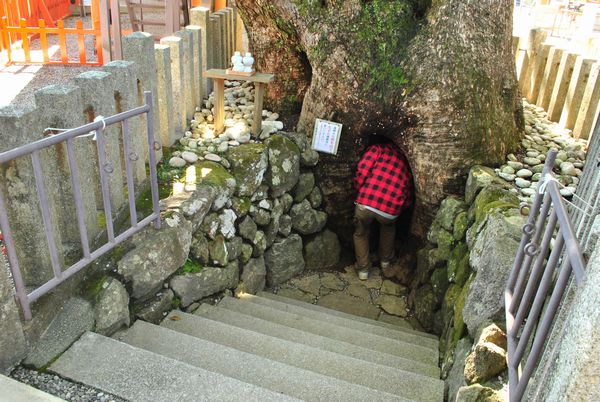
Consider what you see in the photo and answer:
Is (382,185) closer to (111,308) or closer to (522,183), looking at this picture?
(522,183)

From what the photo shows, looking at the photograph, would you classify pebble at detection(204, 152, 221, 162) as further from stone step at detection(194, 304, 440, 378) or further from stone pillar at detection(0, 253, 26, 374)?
stone pillar at detection(0, 253, 26, 374)

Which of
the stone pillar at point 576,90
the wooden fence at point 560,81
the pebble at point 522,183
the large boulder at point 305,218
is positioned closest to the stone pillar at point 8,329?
the large boulder at point 305,218

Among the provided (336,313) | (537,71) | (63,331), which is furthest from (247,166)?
(537,71)

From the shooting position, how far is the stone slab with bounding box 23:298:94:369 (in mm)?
2756

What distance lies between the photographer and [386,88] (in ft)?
16.4

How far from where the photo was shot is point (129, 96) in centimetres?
362

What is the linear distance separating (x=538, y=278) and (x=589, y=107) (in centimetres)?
370

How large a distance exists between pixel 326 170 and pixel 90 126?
129 inches

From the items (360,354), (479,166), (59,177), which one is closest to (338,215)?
(479,166)

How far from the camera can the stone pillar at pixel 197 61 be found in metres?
5.48

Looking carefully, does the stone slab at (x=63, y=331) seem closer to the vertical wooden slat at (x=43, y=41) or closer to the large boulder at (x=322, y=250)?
the large boulder at (x=322, y=250)

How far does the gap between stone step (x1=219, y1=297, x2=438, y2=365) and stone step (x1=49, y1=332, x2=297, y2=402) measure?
1.56 m

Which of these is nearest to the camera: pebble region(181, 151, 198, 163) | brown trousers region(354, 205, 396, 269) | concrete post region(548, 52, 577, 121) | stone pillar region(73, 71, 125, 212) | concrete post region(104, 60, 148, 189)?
stone pillar region(73, 71, 125, 212)

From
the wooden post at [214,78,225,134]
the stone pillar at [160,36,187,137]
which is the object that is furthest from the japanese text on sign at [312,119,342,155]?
the stone pillar at [160,36,187,137]
